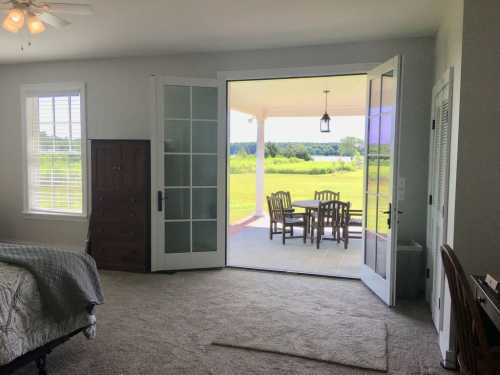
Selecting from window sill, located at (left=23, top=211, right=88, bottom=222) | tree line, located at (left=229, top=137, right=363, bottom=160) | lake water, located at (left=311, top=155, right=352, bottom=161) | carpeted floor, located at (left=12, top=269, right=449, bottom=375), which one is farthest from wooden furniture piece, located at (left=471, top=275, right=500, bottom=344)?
lake water, located at (left=311, top=155, right=352, bottom=161)

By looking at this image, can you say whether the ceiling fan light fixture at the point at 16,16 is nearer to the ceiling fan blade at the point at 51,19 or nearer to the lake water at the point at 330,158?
the ceiling fan blade at the point at 51,19

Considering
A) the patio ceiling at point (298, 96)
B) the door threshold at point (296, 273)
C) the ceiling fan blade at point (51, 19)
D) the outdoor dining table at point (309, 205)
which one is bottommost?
the door threshold at point (296, 273)

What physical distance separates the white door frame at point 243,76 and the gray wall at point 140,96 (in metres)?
0.07

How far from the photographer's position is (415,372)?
275cm

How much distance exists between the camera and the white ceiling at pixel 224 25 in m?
3.52

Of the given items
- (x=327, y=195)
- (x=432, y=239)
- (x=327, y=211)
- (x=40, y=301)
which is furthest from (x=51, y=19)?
(x=327, y=195)

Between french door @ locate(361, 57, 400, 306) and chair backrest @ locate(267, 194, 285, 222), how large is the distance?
2.60 metres

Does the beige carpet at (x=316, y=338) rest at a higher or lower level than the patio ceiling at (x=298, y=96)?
lower

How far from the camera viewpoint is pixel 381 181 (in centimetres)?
420

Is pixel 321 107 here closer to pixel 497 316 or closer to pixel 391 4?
pixel 391 4

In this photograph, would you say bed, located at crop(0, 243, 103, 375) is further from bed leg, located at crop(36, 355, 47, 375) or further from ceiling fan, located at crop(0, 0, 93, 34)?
ceiling fan, located at crop(0, 0, 93, 34)

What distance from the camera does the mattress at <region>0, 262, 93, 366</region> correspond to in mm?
2203

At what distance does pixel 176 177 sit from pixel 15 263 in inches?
103

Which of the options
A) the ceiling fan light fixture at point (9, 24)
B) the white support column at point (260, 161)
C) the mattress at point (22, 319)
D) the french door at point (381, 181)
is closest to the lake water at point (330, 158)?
the white support column at point (260, 161)
